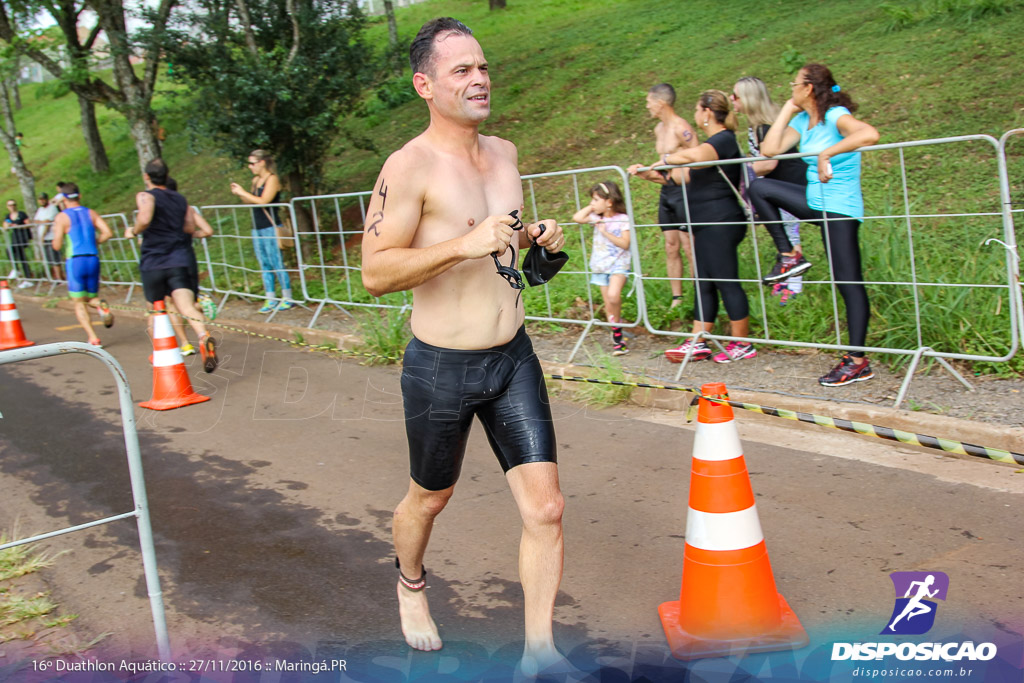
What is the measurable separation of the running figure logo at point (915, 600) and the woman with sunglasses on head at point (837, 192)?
255 centimetres

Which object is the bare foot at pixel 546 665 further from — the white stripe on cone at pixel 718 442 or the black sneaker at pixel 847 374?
the black sneaker at pixel 847 374

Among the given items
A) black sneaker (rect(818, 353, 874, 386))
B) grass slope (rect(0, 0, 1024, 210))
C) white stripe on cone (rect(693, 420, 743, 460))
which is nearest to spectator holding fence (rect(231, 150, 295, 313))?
grass slope (rect(0, 0, 1024, 210))

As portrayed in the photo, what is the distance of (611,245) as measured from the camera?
7383 mm

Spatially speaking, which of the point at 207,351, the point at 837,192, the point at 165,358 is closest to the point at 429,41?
the point at 837,192

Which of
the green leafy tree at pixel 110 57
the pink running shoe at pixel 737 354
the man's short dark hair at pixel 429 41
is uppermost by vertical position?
the green leafy tree at pixel 110 57

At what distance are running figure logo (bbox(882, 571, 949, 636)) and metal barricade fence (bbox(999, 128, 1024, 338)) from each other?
7.70 feet

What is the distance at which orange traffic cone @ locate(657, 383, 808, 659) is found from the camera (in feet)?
10.1

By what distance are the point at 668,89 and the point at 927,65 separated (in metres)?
6.16

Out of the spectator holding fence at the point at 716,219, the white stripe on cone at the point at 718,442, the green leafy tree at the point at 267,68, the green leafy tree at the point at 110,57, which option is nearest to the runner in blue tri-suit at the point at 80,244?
the green leafy tree at the point at 267,68

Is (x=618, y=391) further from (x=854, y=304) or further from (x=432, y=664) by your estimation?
(x=432, y=664)

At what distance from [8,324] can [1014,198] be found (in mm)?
11000

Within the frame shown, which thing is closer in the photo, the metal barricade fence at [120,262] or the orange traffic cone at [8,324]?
the orange traffic cone at [8,324]

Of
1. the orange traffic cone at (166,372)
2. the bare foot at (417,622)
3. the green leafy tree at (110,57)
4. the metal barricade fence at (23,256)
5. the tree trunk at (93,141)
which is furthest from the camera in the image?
the tree trunk at (93,141)

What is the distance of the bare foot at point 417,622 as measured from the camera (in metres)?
3.35
